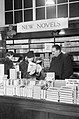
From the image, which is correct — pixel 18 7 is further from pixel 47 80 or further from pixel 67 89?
pixel 67 89

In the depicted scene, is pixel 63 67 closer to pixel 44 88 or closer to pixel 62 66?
pixel 62 66

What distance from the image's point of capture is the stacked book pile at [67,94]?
2.69m

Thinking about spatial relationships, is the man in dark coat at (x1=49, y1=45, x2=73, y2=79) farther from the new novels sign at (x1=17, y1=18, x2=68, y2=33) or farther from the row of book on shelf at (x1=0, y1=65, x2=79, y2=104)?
the row of book on shelf at (x1=0, y1=65, x2=79, y2=104)

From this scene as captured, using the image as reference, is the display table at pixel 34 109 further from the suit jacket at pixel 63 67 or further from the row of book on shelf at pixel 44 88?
the suit jacket at pixel 63 67

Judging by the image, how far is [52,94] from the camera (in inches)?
112

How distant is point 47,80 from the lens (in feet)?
10.2

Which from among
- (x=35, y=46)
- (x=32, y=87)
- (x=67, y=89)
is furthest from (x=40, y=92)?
(x=35, y=46)

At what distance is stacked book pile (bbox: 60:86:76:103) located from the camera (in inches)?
106

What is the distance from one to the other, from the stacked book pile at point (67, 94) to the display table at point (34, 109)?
2.3 inches

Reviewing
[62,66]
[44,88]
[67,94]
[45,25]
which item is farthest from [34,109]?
[45,25]

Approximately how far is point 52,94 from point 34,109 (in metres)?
0.35

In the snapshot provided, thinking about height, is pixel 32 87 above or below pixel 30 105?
above

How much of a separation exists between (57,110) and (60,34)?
10.7 ft

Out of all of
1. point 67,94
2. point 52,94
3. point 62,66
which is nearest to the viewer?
point 67,94
